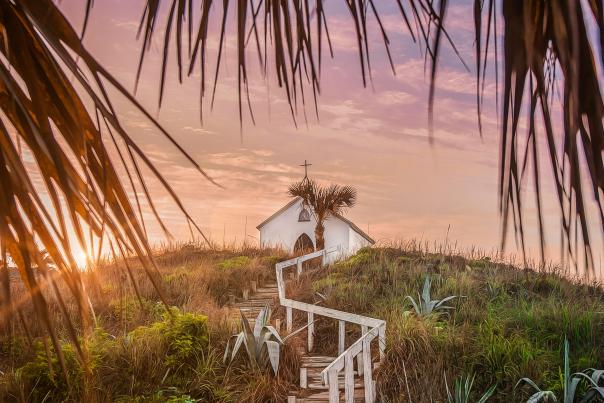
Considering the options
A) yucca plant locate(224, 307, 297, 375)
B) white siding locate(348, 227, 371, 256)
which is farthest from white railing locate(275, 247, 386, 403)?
white siding locate(348, 227, 371, 256)

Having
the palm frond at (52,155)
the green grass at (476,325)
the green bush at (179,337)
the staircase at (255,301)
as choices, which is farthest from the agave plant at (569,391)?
the palm frond at (52,155)

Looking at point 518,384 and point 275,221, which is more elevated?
point 518,384

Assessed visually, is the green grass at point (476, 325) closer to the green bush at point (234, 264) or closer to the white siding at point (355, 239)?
the green bush at point (234, 264)

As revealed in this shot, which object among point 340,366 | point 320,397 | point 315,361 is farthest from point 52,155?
point 315,361

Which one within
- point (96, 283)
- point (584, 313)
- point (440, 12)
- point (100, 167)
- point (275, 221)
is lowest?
point (275, 221)

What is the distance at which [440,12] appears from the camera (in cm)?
76

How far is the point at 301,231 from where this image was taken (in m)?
21.3

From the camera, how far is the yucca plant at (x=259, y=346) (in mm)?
6352

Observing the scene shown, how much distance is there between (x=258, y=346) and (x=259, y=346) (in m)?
0.02

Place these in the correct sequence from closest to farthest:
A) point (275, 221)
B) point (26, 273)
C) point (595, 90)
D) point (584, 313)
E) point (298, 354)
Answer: point (595, 90) < point (26, 273) < point (298, 354) < point (584, 313) < point (275, 221)

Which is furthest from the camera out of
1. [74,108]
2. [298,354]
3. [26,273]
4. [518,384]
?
[298,354]

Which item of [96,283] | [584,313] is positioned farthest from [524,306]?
[96,283]

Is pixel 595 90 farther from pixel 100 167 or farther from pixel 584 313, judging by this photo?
pixel 584 313

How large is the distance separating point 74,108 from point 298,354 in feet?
20.7
